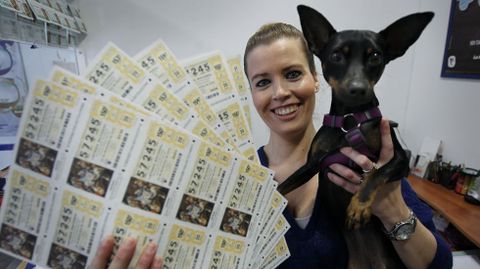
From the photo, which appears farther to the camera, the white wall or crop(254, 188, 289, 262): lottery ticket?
the white wall

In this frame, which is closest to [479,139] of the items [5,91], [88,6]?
[5,91]

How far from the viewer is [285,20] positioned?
264cm

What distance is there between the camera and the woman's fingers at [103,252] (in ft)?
2.11

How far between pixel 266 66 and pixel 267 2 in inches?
68.8

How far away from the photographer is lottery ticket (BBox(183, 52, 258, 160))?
2.78ft

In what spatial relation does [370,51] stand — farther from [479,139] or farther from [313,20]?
[479,139]

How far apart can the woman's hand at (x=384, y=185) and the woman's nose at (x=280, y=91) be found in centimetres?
34

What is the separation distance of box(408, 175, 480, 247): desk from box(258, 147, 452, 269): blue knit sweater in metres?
0.91

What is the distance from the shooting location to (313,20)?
3.16 feet

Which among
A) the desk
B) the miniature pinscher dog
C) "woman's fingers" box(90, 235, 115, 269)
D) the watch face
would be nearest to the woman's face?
the miniature pinscher dog

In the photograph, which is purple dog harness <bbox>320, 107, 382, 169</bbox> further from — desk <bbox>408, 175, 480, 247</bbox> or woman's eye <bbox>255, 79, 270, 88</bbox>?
desk <bbox>408, 175, 480, 247</bbox>

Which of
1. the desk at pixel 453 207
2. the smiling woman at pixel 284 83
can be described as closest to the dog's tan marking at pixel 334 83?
the smiling woman at pixel 284 83

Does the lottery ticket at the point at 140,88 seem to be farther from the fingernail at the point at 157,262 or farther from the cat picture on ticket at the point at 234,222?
the fingernail at the point at 157,262

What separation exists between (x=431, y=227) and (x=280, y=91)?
0.79m
